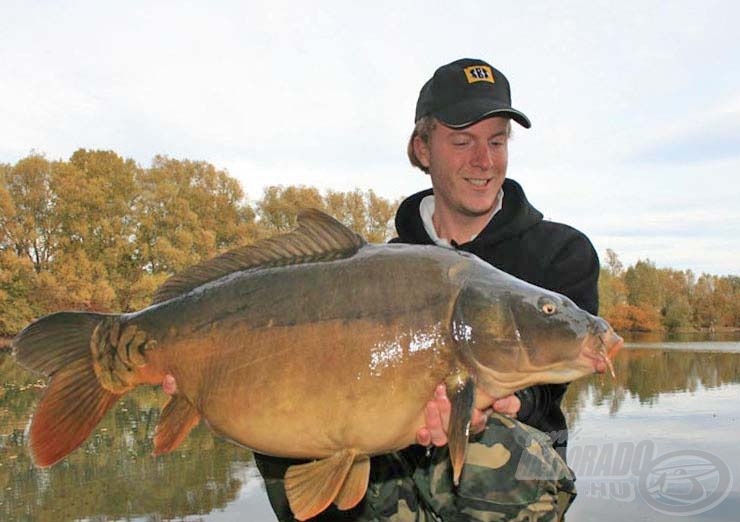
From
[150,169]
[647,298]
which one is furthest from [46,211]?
[647,298]

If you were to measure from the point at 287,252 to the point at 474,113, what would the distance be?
1288 mm

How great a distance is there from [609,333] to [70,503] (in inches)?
236

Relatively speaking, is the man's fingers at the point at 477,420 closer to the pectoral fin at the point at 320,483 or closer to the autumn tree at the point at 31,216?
the pectoral fin at the point at 320,483

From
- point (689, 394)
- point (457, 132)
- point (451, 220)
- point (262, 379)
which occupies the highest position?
point (457, 132)

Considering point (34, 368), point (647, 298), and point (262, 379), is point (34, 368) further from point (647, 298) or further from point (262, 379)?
point (647, 298)

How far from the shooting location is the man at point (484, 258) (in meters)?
2.77

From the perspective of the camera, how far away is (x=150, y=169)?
28.3 meters

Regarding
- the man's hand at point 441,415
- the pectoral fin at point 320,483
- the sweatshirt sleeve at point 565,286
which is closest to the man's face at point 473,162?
the sweatshirt sleeve at point 565,286

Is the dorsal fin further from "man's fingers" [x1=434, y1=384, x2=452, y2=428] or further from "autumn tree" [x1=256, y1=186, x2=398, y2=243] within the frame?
"autumn tree" [x1=256, y1=186, x2=398, y2=243]

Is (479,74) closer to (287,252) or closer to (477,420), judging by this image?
(287,252)

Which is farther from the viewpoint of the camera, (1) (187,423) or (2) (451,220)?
(2) (451,220)

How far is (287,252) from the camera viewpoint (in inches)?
97.6

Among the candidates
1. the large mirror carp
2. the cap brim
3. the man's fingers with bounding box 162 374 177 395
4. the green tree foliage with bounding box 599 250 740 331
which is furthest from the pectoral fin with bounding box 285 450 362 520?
the green tree foliage with bounding box 599 250 740 331

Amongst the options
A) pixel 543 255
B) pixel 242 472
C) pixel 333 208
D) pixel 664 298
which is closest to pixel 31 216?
pixel 333 208
